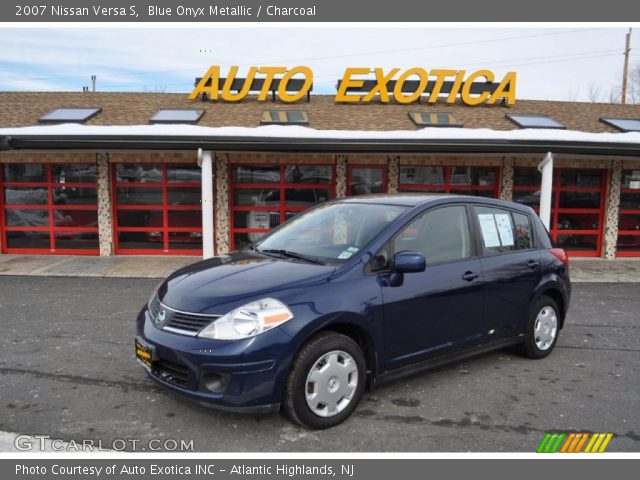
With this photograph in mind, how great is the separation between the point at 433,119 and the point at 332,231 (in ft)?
30.6

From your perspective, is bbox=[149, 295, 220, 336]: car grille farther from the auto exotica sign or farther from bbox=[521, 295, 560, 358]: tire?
the auto exotica sign

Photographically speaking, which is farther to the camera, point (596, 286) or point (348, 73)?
point (348, 73)

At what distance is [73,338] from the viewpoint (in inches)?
225

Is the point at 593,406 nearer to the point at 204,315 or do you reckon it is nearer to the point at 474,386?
the point at 474,386

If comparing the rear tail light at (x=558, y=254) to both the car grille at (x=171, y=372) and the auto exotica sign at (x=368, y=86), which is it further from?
the auto exotica sign at (x=368, y=86)

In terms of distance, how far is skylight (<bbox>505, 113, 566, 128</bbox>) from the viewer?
12.6 meters

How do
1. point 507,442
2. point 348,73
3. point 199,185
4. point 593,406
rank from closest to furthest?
point 507,442, point 593,406, point 199,185, point 348,73

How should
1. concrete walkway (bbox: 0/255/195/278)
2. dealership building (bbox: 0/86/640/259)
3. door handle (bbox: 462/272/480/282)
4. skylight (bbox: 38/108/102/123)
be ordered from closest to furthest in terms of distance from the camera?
door handle (bbox: 462/272/480/282) → concrete walkway (bbox: 0/255/195/278) → skylight (bbox: 38/108/102/123) → dealership building (bbox: 0/86/640/259)

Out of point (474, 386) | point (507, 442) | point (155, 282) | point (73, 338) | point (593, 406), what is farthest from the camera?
point (155, 282)

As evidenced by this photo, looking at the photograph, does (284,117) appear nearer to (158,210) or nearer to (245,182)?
(245,182)

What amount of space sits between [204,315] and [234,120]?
952 centimetres

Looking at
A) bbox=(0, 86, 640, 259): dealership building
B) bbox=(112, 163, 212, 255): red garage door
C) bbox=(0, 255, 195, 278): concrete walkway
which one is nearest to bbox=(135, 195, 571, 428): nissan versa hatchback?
bbox=(0, 255, 195, 278): concrete walkway

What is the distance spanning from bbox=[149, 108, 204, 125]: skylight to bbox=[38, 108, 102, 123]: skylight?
1493 millimetres

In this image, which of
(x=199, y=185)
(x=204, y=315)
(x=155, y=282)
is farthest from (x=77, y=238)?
(x=204, y=315)
